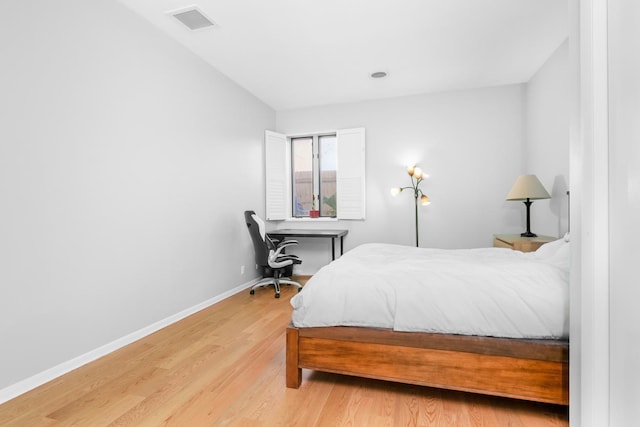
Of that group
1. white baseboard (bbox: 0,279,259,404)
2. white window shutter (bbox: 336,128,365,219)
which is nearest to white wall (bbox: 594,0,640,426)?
white baseboard (bbox: 0,279,259,404)

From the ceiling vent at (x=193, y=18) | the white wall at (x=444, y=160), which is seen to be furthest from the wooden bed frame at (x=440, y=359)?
the white wall at (x=444, y=160)

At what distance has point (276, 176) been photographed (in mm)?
4824

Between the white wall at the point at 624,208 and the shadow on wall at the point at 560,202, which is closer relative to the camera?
the white wall at the point at 624,208

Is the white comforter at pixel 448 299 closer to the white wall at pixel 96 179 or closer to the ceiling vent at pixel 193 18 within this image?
the white wall at pixel 96 179

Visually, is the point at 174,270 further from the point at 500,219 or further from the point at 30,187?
the point at 500,219

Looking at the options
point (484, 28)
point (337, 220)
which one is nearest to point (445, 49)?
point (484, 28)

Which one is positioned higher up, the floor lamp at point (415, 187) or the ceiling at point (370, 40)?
the ceiling at point (370, 40)

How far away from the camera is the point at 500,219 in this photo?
4.14 meters

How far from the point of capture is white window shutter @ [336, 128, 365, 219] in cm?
463

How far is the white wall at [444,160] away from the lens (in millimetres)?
4121

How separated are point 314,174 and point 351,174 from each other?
690 millimetres

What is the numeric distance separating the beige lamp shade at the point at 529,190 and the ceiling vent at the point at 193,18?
3.43 meters

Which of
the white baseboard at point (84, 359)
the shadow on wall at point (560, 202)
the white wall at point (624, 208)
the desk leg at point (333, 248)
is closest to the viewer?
the white wall at point (624, 208)

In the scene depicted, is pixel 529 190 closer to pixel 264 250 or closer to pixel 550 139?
pixel 550 139
